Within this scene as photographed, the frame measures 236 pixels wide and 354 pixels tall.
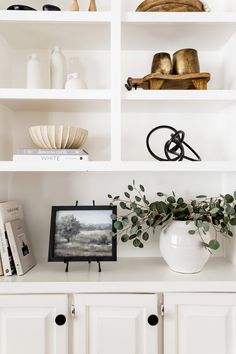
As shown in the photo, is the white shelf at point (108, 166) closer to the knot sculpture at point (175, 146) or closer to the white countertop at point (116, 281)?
the knot sculpture at point (175, 146)

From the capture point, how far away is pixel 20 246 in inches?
57.4

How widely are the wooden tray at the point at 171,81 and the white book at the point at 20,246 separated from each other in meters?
0.82

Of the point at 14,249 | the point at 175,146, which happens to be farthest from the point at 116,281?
the point at 175,146

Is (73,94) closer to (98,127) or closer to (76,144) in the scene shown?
(76,144)

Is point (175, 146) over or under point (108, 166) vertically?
over

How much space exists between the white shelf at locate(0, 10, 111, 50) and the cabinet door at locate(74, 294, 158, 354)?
3.71 ft

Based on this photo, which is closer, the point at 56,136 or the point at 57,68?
the point at 56,136

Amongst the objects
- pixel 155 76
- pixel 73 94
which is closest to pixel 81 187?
pixel 73 94

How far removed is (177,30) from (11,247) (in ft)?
3.99

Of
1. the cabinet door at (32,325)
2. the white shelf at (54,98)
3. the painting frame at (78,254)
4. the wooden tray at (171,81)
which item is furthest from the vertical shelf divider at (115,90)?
the cabinet door at (32,325)

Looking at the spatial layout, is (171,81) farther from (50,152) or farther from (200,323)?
(200,323)

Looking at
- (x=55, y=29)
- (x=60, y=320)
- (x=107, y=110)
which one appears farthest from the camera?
(x=107, y=110)

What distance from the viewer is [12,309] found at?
4.21 ft

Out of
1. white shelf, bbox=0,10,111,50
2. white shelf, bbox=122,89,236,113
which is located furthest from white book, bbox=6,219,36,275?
white shelf, bbox=0,10,111,50
